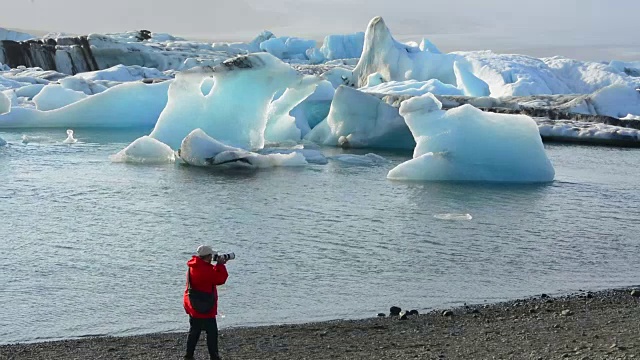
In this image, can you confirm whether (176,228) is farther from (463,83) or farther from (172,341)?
(463,83)

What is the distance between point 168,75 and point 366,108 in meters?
19.0

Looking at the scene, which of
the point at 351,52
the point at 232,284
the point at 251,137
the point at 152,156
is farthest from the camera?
the point at 351,52

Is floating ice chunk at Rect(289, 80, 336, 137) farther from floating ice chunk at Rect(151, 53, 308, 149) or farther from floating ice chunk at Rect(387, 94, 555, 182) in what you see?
floating ice chunk at Rect(387, 94, 555, 182)

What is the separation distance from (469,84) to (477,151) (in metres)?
14.9

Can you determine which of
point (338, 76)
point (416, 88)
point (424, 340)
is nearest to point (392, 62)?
point (338, 76)

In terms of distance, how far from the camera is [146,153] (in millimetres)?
14070

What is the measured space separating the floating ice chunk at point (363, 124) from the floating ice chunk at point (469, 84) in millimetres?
9359

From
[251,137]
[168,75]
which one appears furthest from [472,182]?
[168,75]

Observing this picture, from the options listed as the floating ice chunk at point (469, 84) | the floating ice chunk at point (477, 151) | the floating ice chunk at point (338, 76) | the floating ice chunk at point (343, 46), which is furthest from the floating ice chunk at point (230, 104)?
the floating ice chunk at point (343, 46)

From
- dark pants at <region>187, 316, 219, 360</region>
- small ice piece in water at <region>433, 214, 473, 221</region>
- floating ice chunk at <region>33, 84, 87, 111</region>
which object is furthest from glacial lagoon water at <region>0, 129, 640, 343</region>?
floating ice chunk at <region>33, 84, 87, 111</region>

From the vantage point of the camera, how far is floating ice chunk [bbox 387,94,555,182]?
41.4ft

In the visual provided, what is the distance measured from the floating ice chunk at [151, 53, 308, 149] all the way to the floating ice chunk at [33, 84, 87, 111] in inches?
307

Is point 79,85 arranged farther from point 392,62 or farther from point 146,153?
point 146,153

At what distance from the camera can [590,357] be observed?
4477 millimetres
